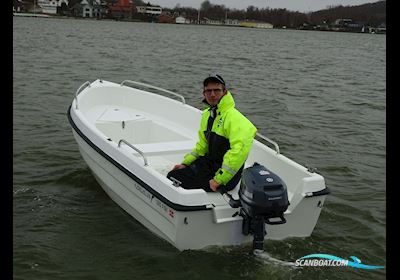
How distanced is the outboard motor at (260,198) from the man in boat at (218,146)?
22 centimetres

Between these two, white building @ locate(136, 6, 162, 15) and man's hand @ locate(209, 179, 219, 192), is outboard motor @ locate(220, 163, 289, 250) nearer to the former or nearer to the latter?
man's hand @ locate(209, 179, 219, 192)

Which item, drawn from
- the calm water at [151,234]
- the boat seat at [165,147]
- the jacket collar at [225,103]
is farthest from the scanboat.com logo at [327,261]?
the boat seat at [165,147]

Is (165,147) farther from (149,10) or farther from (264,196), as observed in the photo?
(149,10)

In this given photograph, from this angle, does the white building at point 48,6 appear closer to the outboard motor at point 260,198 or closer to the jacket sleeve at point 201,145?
the jacket sleeve at point 201,145

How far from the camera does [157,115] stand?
7.46m

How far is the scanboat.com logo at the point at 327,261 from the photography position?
180 inches

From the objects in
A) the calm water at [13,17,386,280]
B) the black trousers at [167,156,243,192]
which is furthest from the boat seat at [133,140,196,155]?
the black trousers at [167,156,243,192]

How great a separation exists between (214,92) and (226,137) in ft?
1.45

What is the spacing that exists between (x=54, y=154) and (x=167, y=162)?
244 cm

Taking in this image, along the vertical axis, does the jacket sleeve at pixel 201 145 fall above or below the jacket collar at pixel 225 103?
below

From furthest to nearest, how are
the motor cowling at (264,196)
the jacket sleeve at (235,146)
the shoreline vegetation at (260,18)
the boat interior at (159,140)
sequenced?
the shoreline vegetation at (260,18) → the boat interior at (159,140) → the jacket sleeve at (235,146) → the motor cowling at (264,196)

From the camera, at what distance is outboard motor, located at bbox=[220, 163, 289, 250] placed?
392cm

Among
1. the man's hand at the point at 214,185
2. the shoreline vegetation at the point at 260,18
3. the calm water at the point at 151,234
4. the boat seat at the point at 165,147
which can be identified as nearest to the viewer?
the man's hand at the point at 214,185

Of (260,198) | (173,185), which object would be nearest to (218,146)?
(173,185)
